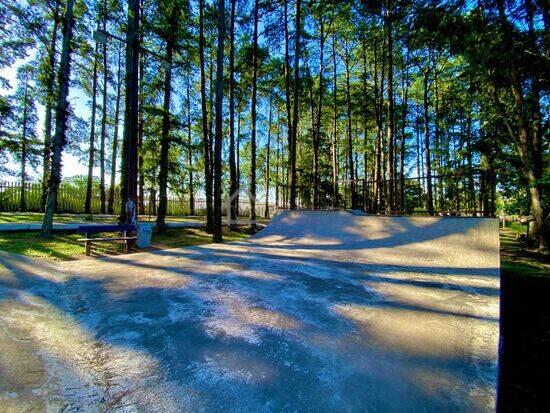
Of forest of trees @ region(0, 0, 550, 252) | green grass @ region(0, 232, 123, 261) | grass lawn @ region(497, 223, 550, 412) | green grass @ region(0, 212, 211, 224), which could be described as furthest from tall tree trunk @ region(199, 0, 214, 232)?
grass lawn @ region(497, 223, 550, 412)

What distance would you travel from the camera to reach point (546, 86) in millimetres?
7457

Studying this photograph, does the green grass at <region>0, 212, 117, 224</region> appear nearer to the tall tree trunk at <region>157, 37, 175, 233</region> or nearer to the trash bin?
the tall tree trunk at <region>157, 37, 175, 233</region>

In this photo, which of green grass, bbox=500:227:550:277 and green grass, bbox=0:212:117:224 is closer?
green grass, bbox=500:227:550:277

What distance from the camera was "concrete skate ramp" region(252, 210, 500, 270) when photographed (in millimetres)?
5449

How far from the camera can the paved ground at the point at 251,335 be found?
1.90 m

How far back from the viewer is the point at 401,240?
675 centimetres

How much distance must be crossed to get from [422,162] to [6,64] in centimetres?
2826

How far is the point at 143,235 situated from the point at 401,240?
6917 mm

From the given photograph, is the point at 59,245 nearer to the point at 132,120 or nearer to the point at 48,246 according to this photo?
the point at 48,246

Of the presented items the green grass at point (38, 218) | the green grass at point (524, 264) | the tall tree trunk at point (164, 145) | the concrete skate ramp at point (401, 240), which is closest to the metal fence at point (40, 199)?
the green grass at point (38, 218)

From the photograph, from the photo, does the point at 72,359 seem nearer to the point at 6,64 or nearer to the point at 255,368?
the point at 255,368

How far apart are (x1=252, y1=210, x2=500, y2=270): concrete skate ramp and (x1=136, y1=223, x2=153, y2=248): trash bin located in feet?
10.1

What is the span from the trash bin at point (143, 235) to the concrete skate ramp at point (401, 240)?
10.1ft

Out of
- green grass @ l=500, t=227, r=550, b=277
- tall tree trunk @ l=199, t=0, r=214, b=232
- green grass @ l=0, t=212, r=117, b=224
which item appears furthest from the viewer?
tall tree trunk @ l=199, t=0, r=214, b=232
